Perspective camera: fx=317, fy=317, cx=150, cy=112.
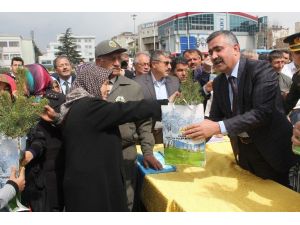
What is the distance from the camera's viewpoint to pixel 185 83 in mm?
2189

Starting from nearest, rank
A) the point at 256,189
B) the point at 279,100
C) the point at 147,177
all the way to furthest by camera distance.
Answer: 1. the point at 256,189
2. the point at 279,100
3. the point at 147,177

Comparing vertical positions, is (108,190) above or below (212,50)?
below

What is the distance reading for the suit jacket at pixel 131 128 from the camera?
8.39ft

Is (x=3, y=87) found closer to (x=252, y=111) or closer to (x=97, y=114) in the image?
(x=97, y=114)

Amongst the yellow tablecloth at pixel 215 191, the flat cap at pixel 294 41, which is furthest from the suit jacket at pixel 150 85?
the flat cap at pixel 294 41

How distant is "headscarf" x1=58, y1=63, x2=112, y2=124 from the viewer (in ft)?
6.86

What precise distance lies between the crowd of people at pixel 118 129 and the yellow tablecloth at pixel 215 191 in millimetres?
136

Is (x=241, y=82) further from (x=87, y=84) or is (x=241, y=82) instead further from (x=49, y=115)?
(x=49, y=115)

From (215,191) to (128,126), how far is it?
2.85ft

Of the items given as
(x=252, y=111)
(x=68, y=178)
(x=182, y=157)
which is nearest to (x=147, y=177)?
(x=182, y=157)

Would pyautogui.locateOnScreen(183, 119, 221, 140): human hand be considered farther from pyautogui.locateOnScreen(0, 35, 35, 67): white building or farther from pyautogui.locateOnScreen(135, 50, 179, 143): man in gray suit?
pyautogui.locateOnScreen(0, 35, 35, 67): white building

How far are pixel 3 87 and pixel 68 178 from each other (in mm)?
1152

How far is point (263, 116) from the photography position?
6.82ft

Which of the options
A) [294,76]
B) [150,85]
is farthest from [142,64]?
[294,76]
